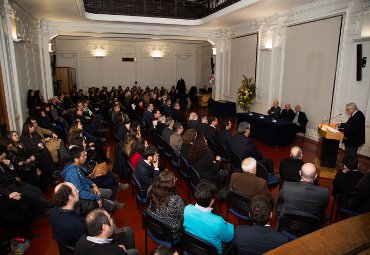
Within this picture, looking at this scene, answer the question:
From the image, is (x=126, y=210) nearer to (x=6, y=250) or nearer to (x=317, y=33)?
(x=6, y=250)

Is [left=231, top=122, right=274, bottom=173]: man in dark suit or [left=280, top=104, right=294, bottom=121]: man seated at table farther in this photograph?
[left=280, top=104, right=294, bottom=121]: man seated at table

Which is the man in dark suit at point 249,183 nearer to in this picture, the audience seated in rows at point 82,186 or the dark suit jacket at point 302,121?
the audience seated in rows at point 82,186

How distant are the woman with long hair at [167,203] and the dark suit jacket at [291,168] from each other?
1935mm

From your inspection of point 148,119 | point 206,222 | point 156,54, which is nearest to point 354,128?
point 206,222

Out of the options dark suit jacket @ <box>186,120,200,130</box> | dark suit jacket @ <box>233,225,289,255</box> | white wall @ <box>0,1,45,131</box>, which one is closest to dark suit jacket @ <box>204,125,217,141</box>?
dark suit jacket @ <box>186,120,200,130</box>

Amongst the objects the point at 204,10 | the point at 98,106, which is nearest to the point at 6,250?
the point at 98,106

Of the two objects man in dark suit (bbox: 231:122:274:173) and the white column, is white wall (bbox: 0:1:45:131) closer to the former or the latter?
the white column

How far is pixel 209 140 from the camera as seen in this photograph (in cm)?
624

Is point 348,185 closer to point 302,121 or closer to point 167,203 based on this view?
point 167,203

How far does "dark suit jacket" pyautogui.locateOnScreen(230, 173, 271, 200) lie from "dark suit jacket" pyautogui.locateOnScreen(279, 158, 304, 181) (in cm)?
82

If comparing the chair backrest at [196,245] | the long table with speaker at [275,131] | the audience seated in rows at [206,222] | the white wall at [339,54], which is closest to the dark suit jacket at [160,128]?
the long table with speaker at [275,131]

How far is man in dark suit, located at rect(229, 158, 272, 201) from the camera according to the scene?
3480 mm

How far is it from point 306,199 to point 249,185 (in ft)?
2.28

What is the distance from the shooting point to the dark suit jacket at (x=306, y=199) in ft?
10.2
